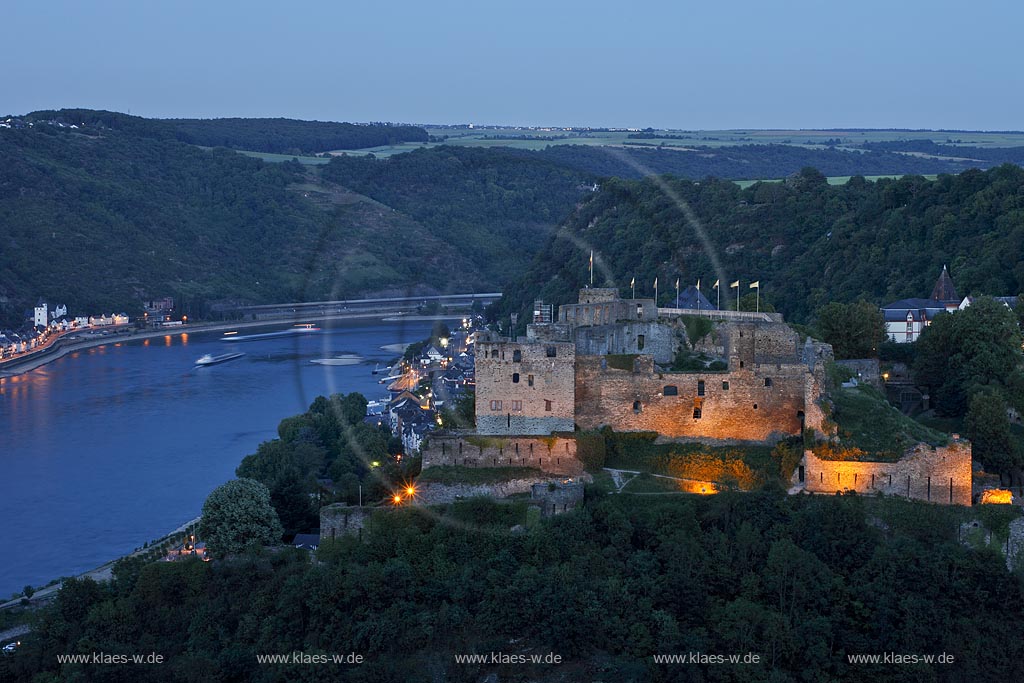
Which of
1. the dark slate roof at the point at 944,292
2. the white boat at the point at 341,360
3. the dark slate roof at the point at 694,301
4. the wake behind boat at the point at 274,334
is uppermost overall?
the dark slate roof at the point at 694,301

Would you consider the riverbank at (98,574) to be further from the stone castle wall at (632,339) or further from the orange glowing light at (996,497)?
the orange glowing light at (996,497)

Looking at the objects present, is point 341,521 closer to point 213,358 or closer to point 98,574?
point 98,574

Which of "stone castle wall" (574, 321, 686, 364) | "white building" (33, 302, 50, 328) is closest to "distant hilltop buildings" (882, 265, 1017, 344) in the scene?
"stone castle wall" (574, 321, 686, 364)

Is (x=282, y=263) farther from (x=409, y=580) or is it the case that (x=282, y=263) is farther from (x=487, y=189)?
(x=409, y=580)

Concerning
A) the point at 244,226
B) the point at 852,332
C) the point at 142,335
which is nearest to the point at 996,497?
the point at 852,332

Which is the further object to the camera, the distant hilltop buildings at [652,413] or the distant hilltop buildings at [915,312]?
the distant hilltop buildings at [915,312]

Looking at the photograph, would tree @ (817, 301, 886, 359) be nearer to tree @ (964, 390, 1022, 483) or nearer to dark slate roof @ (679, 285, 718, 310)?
dark slate roof @ (679, 285, 718, 310)

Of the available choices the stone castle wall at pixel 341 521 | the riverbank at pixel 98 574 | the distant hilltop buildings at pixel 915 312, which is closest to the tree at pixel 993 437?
the distant hilltop buildings at pixel 915 312
